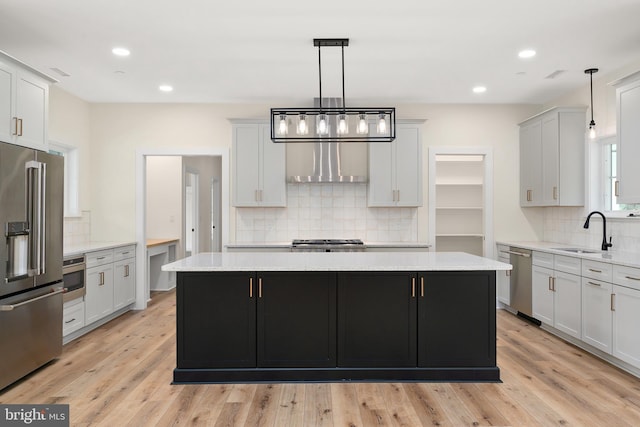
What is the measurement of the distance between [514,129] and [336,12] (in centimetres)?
370

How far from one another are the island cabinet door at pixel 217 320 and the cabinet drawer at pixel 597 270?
283 cm

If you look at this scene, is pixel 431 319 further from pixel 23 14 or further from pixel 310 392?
pixel 23 14

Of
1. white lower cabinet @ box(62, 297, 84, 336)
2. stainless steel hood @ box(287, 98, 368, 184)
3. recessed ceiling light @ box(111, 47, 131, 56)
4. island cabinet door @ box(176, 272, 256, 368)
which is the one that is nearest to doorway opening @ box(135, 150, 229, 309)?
stainless steel hood @ box(287, 98, 368, 184)

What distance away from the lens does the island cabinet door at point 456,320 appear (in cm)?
335

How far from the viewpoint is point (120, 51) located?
4.02 metres

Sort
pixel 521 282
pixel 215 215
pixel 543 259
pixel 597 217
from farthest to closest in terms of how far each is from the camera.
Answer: pixel 215 215, pixel 521 282, pixel 597 217, pixel 543 259

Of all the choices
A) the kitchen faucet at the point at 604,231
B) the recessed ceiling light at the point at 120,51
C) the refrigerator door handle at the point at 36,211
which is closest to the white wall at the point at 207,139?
the kitchen faucet at the point at 604,231

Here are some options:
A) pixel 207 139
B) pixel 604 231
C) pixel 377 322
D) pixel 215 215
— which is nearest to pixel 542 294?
pixel 604 231

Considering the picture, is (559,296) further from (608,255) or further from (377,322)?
(377,322)

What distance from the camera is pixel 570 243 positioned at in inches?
208

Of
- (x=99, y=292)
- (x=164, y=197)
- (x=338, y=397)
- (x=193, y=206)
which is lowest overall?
(x=338, y=397)

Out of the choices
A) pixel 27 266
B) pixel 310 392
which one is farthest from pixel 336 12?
pixel 27 266

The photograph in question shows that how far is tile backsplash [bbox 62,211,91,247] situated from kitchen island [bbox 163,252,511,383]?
2746 mm

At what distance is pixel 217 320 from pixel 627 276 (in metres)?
3.10
